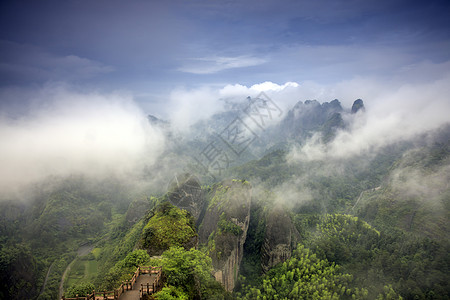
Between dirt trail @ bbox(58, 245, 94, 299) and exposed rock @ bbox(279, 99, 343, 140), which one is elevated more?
exposed rock @ bbox(279, 99, 343, 140)

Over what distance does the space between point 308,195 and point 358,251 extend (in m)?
36.1

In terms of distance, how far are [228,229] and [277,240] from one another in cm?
873

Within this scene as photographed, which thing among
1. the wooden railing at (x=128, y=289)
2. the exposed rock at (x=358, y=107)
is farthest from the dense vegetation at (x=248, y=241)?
the exposed rock at (x=358, y=107)

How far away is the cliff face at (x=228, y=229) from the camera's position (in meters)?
35.5

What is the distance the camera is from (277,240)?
3972 cm

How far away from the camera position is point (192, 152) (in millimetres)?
153000

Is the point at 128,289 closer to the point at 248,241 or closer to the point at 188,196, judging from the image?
the point at 248,241

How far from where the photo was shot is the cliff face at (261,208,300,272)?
3931 centimetres

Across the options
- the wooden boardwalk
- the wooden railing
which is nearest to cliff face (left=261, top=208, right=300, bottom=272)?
the wooden railing

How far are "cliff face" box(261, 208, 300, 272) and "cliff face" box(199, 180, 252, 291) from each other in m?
4.36

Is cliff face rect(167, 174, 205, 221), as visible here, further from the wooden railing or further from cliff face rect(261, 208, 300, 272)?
the wooden railing

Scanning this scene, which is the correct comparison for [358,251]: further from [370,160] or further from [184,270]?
[370,160]

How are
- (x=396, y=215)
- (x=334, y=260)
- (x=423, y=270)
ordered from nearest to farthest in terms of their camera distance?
(x=423, y=270)
(x=334, y=260)
(x=396, y=215)

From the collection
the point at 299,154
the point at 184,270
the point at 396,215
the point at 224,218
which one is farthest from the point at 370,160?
the point at 184,270
